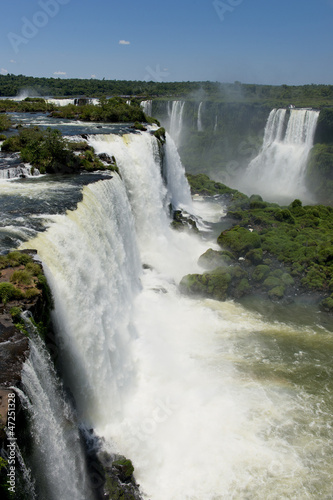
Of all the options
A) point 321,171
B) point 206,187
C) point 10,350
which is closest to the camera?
point 10,350

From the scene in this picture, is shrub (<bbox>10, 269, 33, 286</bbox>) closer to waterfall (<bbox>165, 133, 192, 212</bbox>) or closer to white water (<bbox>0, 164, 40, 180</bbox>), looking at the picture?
white water (<bbox>0, 164, 40, 180</bbox>)

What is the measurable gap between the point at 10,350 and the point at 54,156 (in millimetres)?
13219

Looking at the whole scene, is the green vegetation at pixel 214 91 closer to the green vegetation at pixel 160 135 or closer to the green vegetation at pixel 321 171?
the green vegetation at pixel 321 171

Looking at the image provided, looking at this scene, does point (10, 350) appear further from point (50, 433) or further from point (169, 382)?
point (169, 382)

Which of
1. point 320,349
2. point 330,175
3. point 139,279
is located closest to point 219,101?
point 330,175

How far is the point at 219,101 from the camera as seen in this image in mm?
53406

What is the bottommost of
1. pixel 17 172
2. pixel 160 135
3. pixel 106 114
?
pixel 17 172

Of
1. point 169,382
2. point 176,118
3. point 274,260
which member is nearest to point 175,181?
point 274,260

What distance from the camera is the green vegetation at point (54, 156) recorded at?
18.1 metres

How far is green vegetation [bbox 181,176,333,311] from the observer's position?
1864 cm

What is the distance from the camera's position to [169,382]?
12.6 meters

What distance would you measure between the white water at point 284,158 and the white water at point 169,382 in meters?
26.7

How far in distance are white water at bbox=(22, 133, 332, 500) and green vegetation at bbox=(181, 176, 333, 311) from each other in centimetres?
205

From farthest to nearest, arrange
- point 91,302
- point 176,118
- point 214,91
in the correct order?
point 214,91 < point 176,118 < point 91,302
